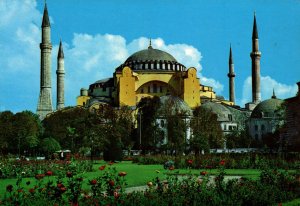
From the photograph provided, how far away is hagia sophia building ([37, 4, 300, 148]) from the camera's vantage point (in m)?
67.7

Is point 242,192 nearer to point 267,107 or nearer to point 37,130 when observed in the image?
point 37,130

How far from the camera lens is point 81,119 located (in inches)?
2115

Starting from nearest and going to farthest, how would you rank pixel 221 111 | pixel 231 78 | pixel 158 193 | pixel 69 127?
1. pixel 158 193
2. pixel 69 127
3. pixel 221 111
4. pixel 231 78

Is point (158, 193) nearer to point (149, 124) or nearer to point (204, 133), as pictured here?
point (204, 133)

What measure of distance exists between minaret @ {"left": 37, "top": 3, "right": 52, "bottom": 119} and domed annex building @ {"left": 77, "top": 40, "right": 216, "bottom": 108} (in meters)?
5.25

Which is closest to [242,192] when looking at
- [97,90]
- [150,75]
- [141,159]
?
[141,159]

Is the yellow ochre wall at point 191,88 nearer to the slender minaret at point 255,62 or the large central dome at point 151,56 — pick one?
the large central dome at point 151,56

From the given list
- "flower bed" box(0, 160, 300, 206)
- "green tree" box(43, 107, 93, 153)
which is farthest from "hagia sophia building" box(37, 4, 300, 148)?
"flower bed" box(0, 160, 300, 206)

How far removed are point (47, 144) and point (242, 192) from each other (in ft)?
110

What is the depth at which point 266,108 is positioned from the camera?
71.2 meters

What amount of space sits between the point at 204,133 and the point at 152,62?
107ft

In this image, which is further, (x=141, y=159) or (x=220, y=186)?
(x=141, y=159)

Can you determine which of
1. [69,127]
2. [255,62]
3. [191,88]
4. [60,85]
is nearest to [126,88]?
[191,88]

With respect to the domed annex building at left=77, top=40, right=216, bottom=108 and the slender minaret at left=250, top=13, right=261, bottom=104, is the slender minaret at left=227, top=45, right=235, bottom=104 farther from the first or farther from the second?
the slender minaret at left=250, top=13, right=261, bottom=104
